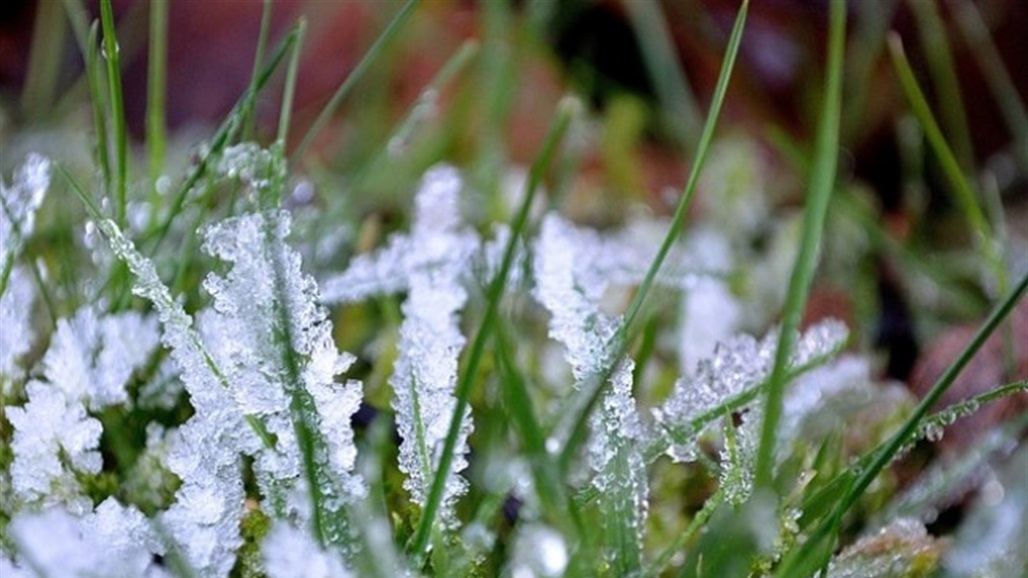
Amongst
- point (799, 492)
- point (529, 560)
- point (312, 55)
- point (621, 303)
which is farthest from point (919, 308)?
point (312, 55)

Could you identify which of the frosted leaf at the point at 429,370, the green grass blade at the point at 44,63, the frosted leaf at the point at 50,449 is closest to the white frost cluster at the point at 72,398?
the frosted leaf at the point at 50,449

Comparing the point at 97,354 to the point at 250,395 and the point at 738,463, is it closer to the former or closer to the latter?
the point at 250,395

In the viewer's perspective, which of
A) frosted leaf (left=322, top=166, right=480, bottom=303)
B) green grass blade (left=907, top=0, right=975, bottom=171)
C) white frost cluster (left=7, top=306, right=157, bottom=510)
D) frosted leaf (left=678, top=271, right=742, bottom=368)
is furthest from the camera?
green grass blade (left=907, top=0, right=975, bottom=171)

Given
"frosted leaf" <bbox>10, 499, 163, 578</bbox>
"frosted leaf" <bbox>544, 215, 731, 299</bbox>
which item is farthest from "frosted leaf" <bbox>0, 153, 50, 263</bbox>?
"frosted leaf" <bbox>544, 215, 731, 299</bbox>

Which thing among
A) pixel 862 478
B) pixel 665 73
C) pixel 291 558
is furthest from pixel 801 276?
pixel 665 73

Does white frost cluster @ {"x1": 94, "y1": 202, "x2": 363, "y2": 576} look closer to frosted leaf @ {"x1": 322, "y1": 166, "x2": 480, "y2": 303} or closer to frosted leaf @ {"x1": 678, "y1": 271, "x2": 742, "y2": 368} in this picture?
frosted leaf @ {"x1": 322, "y1": 166, "x2": 480, "y2": 303}

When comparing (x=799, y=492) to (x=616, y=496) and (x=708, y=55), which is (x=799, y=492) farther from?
(x=708, y=55)

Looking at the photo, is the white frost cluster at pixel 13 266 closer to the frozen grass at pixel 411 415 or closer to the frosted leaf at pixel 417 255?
the frozen grass at pixel 411 415
